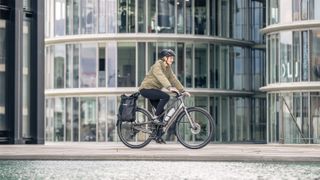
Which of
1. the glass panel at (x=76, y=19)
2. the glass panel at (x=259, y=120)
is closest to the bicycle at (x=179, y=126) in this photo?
the glass panel at (x=76, y=19)

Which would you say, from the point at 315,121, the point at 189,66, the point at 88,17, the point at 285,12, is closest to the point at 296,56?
the point at 285,12

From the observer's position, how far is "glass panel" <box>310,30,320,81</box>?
39.1 metres

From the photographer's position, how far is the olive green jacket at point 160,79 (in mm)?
14498

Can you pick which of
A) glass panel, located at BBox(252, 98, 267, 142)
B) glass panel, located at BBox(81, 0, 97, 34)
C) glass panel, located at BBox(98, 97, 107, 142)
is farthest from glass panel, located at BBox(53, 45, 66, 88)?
glass panel, located at BBox(252, 98, 267, 142)

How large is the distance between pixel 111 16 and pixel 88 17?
118 centimetres

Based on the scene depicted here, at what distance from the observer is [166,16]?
45.8 meters

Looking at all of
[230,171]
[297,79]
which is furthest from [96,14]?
[230,171]

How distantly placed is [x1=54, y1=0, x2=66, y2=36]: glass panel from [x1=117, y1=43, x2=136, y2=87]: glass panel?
127 inches

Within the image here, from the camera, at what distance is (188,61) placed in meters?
46.8

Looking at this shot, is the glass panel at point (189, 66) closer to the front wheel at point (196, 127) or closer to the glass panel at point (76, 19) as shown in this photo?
the glass panel at point (76, 19)

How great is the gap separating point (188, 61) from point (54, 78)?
22.7 feet

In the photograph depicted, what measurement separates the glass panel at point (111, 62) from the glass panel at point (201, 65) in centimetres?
419

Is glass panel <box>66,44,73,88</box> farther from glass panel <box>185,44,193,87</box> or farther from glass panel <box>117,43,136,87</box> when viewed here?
glass panel <box>185,44,193,87</box>

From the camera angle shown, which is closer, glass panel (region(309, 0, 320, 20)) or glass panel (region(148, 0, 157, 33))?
glass panel (region(309, 0, 320, 20))
